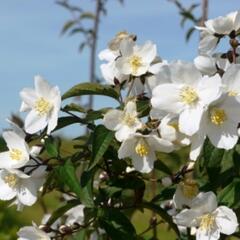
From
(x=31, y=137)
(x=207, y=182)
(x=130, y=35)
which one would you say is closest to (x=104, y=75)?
(x=130, y=35)

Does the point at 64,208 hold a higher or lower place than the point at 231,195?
lower

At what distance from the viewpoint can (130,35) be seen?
1.96 metres

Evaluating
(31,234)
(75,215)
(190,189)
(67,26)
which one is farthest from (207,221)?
(67,26)

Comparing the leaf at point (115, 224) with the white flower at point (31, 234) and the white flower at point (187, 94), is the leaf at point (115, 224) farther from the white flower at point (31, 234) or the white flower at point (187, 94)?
the white flower at point (187, 94)

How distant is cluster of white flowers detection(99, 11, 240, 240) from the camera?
1.68 meters

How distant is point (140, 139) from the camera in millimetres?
1769

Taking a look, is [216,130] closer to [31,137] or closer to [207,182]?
[207,182]

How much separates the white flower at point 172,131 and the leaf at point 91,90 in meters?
0.23

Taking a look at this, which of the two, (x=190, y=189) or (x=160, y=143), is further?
(x=190, y=189)

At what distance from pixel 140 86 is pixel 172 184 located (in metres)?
0.33

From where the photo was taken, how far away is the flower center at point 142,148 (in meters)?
1.78

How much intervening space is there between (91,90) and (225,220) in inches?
19.1

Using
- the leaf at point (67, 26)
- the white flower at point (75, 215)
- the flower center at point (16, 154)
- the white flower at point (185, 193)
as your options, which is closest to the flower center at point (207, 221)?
the white flower at point (185, 193)

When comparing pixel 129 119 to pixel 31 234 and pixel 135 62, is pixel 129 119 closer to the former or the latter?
pixel 135 62
